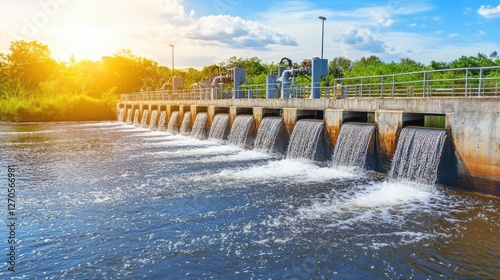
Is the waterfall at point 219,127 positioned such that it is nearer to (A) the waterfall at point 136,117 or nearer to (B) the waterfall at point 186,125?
(B) the waterfall at point 186,125

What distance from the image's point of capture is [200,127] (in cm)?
3328

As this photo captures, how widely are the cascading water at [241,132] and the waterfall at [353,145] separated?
8.62m

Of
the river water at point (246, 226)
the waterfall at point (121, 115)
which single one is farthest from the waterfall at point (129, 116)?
the river water at point (246, 226)

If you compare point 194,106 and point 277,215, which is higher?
point 194,106

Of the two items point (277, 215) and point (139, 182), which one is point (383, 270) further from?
point (139, 182)

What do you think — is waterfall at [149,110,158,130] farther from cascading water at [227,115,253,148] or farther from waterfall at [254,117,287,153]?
waterfall at [254,117,287,153]

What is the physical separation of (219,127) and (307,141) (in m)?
11.0

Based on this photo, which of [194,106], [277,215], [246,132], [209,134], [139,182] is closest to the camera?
[277,215]

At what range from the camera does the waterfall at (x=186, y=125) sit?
3672cm

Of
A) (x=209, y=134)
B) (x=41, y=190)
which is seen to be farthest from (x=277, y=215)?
(x=209, y=134)

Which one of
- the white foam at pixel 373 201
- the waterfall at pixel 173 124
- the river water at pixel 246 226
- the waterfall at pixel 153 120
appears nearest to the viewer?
the river water at pixel 246 226

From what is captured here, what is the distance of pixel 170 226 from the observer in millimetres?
10945

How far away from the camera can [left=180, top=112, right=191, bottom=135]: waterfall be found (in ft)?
120

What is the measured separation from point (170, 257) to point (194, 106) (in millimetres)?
28426
